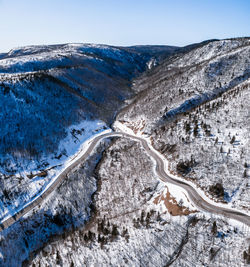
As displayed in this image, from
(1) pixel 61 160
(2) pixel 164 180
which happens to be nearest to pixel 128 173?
(2) pixel 164 180

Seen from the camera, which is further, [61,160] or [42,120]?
[42,120]

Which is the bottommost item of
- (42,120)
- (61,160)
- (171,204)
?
(171,204)

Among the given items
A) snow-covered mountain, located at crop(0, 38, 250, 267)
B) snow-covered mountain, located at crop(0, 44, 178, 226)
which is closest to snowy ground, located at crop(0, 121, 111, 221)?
snow-covered mountain, located at crop(0, 44, 178, 226)

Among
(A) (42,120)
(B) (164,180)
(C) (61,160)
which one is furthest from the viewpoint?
(A) (42,120)

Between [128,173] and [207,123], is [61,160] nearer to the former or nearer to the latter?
[128,173]

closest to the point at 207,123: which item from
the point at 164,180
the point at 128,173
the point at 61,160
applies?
the point at 164,180

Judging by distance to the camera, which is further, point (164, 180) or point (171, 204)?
point (164, 180)

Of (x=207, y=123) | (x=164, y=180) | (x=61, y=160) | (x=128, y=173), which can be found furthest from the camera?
(x=61, y=160)

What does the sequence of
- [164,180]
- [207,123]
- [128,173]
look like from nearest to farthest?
[164,180] < [128,173] < [207,123]

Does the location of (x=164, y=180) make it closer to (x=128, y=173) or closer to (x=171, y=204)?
(x=171, y=204)

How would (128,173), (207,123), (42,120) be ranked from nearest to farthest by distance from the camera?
(128,173) < (207,123) < (42,120)

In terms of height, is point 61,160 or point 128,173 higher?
point 61,160
